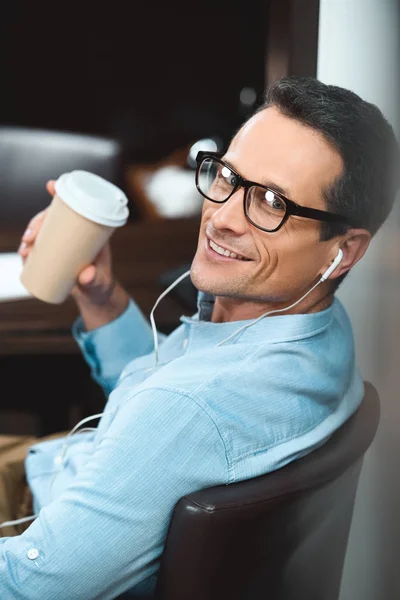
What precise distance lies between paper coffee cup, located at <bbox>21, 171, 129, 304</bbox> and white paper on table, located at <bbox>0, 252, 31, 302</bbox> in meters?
0.80

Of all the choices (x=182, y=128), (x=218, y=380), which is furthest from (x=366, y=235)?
(x=182, y=128)

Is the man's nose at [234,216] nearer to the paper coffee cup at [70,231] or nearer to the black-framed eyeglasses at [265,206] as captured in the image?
the black-framed eyeglasses at [265,206]

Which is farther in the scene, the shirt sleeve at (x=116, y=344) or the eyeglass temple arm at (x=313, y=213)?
the shirt sleeve at (x=116, y=344)

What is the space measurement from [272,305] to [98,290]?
496 millimetres

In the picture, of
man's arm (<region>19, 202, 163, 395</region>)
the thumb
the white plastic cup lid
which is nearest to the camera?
the white plastic cup lid

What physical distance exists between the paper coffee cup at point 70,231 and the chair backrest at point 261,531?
20.6 inches

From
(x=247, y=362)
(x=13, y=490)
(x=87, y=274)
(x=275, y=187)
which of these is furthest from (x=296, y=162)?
(x=13, y=490)

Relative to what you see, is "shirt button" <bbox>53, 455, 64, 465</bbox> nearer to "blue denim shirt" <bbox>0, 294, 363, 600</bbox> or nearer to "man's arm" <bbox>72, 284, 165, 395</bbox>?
"man's arm" <bbox>72, 284, 165, 395</bbox>

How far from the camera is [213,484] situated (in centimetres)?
94

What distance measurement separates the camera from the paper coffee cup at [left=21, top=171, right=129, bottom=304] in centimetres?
128

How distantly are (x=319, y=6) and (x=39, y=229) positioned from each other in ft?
1.96

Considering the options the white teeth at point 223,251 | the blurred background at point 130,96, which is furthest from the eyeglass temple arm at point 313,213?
the blurred background at point 130,96

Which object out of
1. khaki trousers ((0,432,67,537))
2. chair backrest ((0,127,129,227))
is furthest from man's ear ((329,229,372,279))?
chair backrest ((0,127,129,227))

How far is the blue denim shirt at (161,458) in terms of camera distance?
93cm
